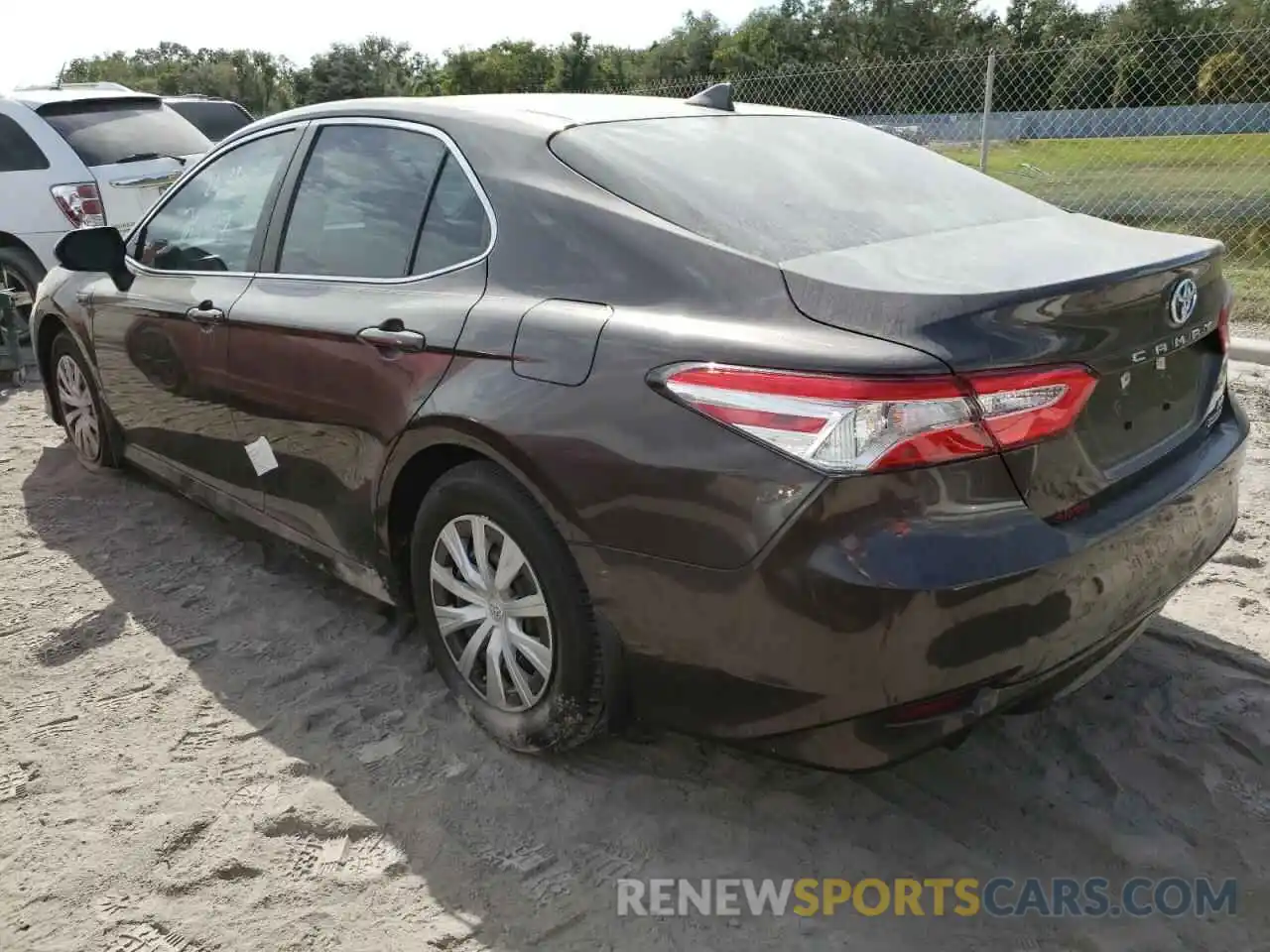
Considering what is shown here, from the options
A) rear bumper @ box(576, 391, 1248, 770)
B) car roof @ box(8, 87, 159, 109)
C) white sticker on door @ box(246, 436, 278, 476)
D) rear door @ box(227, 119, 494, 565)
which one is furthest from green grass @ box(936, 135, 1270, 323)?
rear bumper @ box(576, 391, 1248, 770)

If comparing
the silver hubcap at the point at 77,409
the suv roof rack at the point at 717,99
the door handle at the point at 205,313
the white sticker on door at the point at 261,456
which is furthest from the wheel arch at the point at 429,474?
the silver hubcap at the point at 77,409

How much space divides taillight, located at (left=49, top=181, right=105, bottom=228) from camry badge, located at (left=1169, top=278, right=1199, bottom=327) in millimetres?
7221

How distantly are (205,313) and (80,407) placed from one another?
1.74 m

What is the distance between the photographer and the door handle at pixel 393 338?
2748 mm

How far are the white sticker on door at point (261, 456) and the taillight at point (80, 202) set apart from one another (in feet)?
16.4

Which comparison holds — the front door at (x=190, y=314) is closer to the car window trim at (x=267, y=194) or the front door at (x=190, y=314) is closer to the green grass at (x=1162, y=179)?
the car window trim at (x=267, y=194)

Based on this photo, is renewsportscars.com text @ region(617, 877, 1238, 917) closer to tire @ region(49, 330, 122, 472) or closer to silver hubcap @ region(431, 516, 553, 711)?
silver hubcap @ region(431, 516, 553, 711)

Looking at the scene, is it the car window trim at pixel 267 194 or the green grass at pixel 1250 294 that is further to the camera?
the green grass at pixel 1250 294

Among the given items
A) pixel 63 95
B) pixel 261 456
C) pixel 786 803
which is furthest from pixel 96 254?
pixel 63 95

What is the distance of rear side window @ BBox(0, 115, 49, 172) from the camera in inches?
302

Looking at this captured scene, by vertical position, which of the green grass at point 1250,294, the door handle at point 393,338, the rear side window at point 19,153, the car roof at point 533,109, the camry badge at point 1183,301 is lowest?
the green grass at point 1250,294

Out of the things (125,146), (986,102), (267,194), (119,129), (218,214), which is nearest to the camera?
(267,194)

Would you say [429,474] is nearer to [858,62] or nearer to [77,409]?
[77,409]

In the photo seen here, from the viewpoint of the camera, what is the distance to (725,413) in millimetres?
2098
